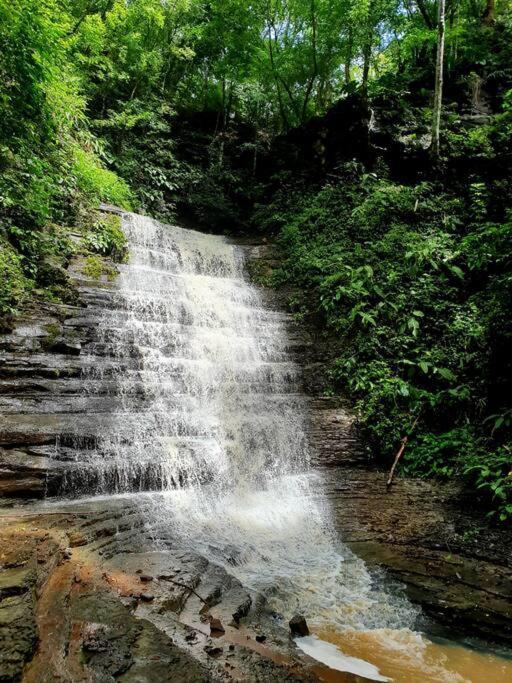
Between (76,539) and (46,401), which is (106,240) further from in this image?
(76,539)

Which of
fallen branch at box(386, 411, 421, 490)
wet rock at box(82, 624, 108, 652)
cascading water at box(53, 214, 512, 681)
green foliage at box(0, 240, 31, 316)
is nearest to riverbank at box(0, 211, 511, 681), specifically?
wet rock at box(82, 624, 108, 652)

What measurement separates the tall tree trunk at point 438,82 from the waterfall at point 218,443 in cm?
782

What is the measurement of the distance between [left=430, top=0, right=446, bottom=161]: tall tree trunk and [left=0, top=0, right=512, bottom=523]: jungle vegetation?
7 centimetres

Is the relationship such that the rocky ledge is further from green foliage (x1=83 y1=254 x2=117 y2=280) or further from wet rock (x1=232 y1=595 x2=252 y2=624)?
green foliage (x1=83 y1=254 x2=117 y2=280)

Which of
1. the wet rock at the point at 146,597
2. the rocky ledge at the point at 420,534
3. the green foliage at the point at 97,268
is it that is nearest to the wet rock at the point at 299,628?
the wet rock at the point at 146,597

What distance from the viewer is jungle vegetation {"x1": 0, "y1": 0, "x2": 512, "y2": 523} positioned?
7.56m

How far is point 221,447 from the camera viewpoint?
7.01 meters

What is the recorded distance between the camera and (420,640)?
3.82m

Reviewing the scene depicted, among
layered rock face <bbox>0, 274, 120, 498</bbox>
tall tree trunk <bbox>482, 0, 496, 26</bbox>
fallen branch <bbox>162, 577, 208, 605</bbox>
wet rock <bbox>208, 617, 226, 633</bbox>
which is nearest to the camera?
wet rock <bbox>208, 617, 226, 633</bbox>

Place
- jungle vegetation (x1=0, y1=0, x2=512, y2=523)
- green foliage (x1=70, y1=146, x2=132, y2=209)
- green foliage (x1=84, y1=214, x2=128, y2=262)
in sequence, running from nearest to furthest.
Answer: jungle vegetation (x1=0, y1=0, x2=512, y2=523), green foliage (x1=84, y1=214, x2=128, y2=262), green foliage (x1=70, y1=146, x2=132, y2=209)

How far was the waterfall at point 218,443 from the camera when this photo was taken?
4.76 m

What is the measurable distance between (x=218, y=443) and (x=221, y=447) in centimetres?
10

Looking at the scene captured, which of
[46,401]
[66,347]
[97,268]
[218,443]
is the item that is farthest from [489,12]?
[46,401]

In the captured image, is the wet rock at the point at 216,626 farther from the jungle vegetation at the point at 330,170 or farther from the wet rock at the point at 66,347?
the wet rock at the point at 66,347
